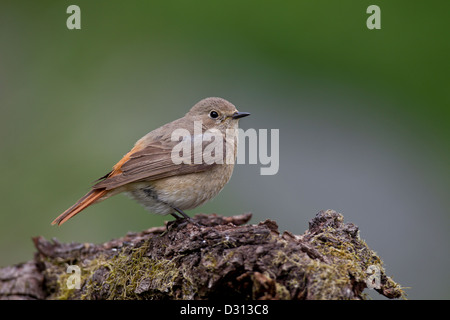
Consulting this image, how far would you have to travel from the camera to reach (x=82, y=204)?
4.47 metres

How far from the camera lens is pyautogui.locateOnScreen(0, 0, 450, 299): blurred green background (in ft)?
22.7

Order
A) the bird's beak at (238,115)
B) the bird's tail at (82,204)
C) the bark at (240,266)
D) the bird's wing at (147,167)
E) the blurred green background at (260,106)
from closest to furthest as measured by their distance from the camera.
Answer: the bark at (240,266), the bird's tail at (82,204), the bird's wing at (147,167), the bird's beak at (238,115), the blurred green background at (260,106)

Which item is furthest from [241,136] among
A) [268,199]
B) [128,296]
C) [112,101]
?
[112,101]

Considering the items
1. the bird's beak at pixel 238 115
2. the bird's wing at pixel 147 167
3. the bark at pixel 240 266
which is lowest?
the bark at pixel 240 266

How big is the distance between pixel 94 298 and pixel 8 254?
3388 mm

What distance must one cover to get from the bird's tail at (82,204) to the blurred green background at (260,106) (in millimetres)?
2354

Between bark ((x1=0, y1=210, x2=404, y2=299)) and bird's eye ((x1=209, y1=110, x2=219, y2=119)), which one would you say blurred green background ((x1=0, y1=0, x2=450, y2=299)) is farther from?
bark ((x1=0, y1=210, x2=404, y2=299))

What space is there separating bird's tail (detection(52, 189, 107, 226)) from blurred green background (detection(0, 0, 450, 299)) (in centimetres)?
235

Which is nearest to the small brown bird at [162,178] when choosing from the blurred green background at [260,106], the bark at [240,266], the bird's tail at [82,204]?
the bird's tail at [82,204]

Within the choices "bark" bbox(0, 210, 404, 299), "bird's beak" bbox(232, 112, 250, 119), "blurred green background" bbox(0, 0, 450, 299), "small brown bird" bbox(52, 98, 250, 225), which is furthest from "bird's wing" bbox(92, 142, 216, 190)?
"blurred green background" bbox(0, 0, 450, 299)

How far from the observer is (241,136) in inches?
227

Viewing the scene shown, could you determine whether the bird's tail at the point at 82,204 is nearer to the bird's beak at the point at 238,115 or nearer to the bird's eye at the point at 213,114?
the bird's eye at the point at 213,114

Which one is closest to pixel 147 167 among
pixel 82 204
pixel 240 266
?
pixel 82 204

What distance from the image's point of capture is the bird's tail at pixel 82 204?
14.4 ft
